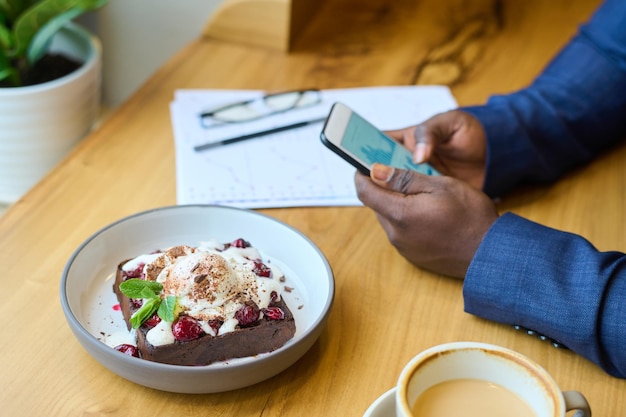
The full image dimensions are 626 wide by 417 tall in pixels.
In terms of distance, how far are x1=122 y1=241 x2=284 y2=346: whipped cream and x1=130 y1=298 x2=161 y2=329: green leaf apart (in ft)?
0.05

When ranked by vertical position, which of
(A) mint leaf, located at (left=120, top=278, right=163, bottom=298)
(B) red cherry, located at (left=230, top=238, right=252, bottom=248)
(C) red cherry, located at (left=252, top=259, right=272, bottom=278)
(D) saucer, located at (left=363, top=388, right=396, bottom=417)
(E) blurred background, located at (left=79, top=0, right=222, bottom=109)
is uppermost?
(D) saucer, located at (left=363, top=388, right=396, bottom=417)

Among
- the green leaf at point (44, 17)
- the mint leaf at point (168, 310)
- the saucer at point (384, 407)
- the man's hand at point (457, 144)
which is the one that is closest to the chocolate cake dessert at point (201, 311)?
the mint leaf at point (168, 310)

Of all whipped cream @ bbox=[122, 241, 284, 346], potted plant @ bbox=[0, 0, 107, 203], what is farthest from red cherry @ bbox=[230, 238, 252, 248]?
potted plant @ bbox=[0, 0, 107, 203]

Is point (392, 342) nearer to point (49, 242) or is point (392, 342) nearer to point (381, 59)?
point (49, 242)

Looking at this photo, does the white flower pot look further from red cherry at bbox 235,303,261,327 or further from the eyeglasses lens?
red cherry at bbox 235,303,261,327

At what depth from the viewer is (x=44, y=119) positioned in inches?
45.3

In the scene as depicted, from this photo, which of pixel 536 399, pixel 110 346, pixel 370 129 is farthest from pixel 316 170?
pixel 536 399

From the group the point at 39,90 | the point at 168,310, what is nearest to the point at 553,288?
the point at 168,310

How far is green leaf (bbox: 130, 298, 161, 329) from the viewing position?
659mm

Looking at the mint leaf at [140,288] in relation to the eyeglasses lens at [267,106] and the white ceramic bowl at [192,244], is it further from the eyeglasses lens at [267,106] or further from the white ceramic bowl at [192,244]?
the eyeglasses lens at [267,106]

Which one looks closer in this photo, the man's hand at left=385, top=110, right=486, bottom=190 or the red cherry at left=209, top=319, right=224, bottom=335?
the red cherry at left=209, top=319, right=224, bottom=335

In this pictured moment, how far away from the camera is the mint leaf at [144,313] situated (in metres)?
0.66

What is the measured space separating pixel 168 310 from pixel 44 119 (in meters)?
0.61

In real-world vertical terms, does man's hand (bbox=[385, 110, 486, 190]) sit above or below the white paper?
above
